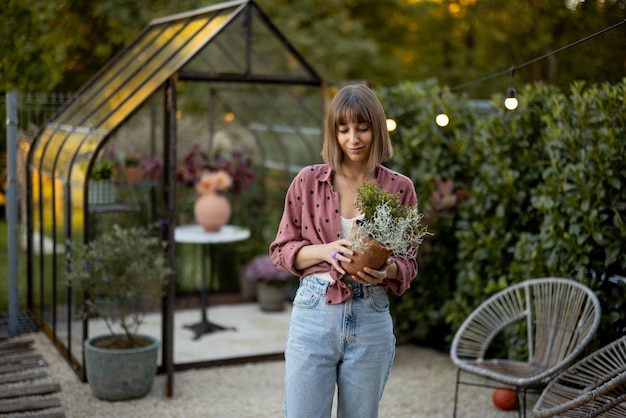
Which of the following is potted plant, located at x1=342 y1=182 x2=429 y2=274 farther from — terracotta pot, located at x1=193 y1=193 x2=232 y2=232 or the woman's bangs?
terracotta pot, located at x1=193 y1=193 x2=232 y2=232

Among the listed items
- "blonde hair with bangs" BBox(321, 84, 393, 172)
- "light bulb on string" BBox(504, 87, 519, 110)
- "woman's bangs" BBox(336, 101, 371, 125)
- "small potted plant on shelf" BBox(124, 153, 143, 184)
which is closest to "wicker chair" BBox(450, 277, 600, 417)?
"light bulb on string" BBox(504, 87, 519, 110)

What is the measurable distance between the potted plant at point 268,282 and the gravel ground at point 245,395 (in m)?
1.64

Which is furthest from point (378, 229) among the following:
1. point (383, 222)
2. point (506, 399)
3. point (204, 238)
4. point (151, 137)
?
point (151, 137)

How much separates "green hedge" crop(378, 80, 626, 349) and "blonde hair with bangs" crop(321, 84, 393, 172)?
7.42 ft

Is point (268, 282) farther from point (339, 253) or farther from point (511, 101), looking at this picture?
point (339, 253)

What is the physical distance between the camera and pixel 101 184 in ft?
18.7

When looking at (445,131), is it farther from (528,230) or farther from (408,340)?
(408,340)

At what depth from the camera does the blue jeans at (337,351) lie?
102 inches

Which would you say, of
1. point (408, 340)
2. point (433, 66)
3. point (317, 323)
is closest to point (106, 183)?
point (408, 340)

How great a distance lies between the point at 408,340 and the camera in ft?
21.5

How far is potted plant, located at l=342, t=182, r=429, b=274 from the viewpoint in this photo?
2424 millimetres

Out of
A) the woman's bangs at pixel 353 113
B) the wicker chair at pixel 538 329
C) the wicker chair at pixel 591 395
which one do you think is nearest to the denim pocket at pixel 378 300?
the woman's bangs at pixel 353 113

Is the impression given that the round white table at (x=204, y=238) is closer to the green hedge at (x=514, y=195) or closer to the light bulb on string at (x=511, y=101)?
the green hedge at (x=514, y=195)

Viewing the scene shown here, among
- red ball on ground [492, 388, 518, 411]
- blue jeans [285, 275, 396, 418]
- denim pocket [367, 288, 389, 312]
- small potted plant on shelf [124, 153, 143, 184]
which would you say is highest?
small potted plant on shelf [124, 153, 143, 184]
